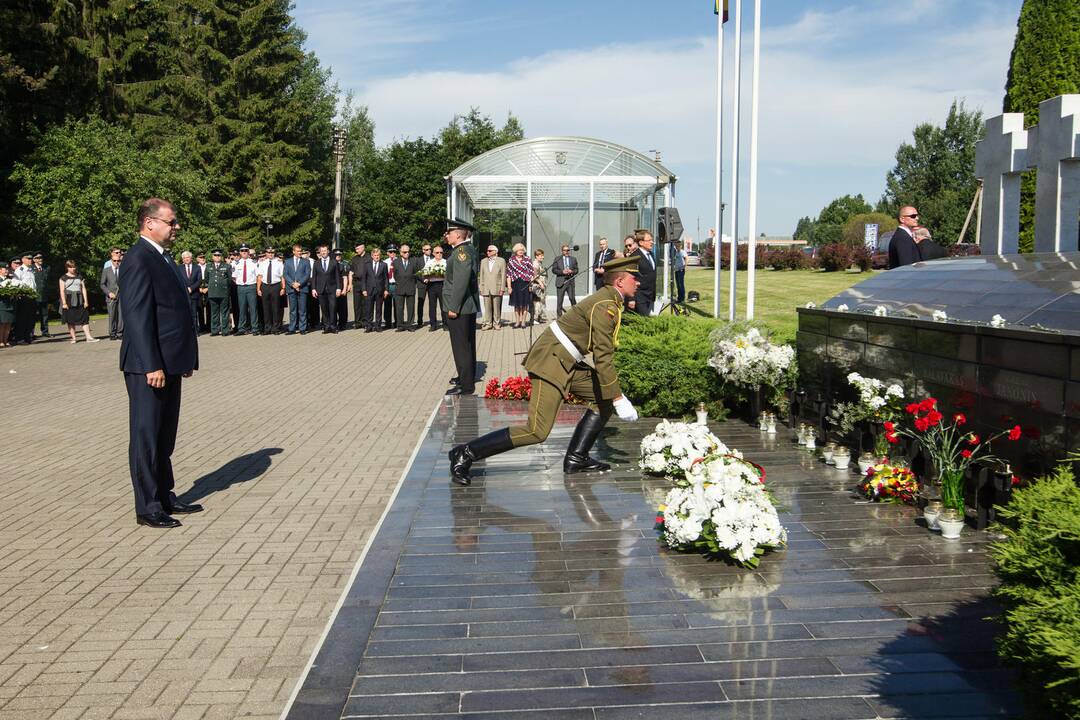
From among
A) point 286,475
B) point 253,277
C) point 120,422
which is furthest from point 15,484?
point 253,277

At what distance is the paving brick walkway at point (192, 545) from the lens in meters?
4.18

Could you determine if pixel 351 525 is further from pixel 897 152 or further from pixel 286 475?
pixel 897 152

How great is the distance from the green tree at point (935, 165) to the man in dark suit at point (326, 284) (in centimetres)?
4603

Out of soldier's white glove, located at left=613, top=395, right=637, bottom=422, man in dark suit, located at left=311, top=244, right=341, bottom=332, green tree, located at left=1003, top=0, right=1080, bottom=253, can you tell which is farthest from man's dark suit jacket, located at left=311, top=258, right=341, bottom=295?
soldier's white glove, located at left=613, top=395, right=637, bottom=422

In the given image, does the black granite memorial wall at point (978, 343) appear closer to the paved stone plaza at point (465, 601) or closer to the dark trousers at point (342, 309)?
the paved stone plaza at point (465, 601)

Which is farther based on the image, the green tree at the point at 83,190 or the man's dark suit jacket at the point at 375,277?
the green tree at the point at 83,190

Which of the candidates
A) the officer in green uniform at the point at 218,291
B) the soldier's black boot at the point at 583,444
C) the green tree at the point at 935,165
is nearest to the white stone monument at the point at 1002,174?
the soldier's black boot at the point at 583,444

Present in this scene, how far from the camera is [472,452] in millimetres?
7523

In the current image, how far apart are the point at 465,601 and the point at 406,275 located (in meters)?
19.4

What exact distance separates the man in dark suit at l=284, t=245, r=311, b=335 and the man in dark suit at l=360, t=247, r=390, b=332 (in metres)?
1.41

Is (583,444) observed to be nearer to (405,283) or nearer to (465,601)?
(465,601)

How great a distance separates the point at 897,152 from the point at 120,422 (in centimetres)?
6866

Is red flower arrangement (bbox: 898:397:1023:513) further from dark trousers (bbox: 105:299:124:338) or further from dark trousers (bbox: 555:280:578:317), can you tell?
dark trousers (bbox: 105:299:124:338)

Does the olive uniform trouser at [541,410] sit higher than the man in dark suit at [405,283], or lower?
lower
